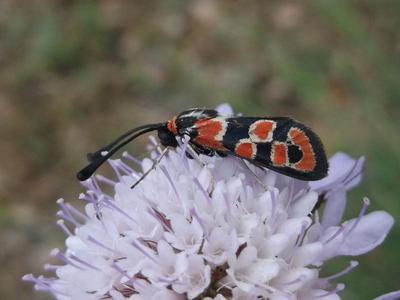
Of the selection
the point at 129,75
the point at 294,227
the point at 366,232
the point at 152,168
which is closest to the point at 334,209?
the point at 366,232

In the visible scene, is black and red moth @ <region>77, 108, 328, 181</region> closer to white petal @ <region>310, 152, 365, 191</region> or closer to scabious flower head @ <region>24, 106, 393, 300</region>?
scabious flower head @ <region>24, 106, 393, 300</region>

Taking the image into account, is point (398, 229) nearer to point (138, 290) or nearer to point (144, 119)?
point (138, 290)

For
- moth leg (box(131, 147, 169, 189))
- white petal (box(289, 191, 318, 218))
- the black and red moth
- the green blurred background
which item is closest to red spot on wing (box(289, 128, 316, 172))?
the black and red moth

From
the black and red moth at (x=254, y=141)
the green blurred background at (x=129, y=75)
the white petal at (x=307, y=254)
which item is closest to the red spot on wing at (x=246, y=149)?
the black and red moth at (x=254, y=141)

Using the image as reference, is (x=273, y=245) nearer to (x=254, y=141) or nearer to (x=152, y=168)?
(x=254, y=141)

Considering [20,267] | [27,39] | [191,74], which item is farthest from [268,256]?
[27,39]

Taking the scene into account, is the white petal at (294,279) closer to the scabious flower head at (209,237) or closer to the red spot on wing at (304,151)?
the scabious flower head at (209,237)
